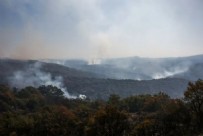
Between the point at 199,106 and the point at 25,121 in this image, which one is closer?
the point at 199,106

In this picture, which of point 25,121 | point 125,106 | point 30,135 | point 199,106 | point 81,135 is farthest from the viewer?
point 125,106

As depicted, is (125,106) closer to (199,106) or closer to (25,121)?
(25,121)

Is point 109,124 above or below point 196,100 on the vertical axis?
below

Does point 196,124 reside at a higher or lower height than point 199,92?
lower

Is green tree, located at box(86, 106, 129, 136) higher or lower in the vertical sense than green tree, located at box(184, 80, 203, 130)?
lower

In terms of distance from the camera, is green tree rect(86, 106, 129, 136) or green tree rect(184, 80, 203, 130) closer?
green tree rect(86, 106, 129, 136)

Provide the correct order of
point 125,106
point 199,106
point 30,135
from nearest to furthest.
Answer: point 199,106
point 30,135
point 125,106

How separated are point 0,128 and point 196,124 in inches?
2661

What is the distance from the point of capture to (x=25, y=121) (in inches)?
5261

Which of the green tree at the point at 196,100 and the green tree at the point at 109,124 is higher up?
the green tree at the point at 196,100

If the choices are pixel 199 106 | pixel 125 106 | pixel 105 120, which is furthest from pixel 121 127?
pixel 125 106

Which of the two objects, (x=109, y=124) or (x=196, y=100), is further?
(x=109, y=124)

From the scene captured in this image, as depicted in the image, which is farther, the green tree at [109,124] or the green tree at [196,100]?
the green tree at [196,100]

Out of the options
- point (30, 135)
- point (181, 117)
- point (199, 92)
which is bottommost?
point (30, 135)
